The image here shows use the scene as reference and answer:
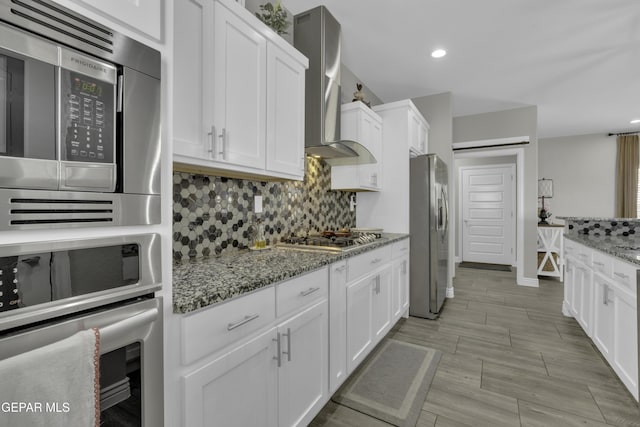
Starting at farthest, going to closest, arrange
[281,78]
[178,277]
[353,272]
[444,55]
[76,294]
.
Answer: [444,55] < [353,272] < [281,78] < [178,277] < [76,294]

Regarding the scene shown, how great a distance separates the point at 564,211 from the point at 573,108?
2.84m

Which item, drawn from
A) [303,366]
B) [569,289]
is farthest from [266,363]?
[569,289]

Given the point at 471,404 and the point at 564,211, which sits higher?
the point at 564,211

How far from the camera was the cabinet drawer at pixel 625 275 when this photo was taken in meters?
1.73

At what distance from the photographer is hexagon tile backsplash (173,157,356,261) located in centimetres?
159

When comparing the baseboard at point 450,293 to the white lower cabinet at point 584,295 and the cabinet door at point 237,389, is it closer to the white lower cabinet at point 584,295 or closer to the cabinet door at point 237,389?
the white lower cabinet at point 584,295

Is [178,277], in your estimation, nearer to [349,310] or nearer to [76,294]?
[76,294]

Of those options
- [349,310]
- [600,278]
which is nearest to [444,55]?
[600,278]

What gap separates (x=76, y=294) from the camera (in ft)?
2.21

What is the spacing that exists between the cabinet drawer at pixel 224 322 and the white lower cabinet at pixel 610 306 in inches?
82.4

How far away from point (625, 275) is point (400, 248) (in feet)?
5.22

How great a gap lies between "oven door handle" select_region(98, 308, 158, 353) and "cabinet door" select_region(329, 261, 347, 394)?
3.49ft

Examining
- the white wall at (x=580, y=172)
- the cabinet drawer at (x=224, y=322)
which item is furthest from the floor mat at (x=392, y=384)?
the white wall at (x=580, y=172)

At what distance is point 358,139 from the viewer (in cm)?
288
